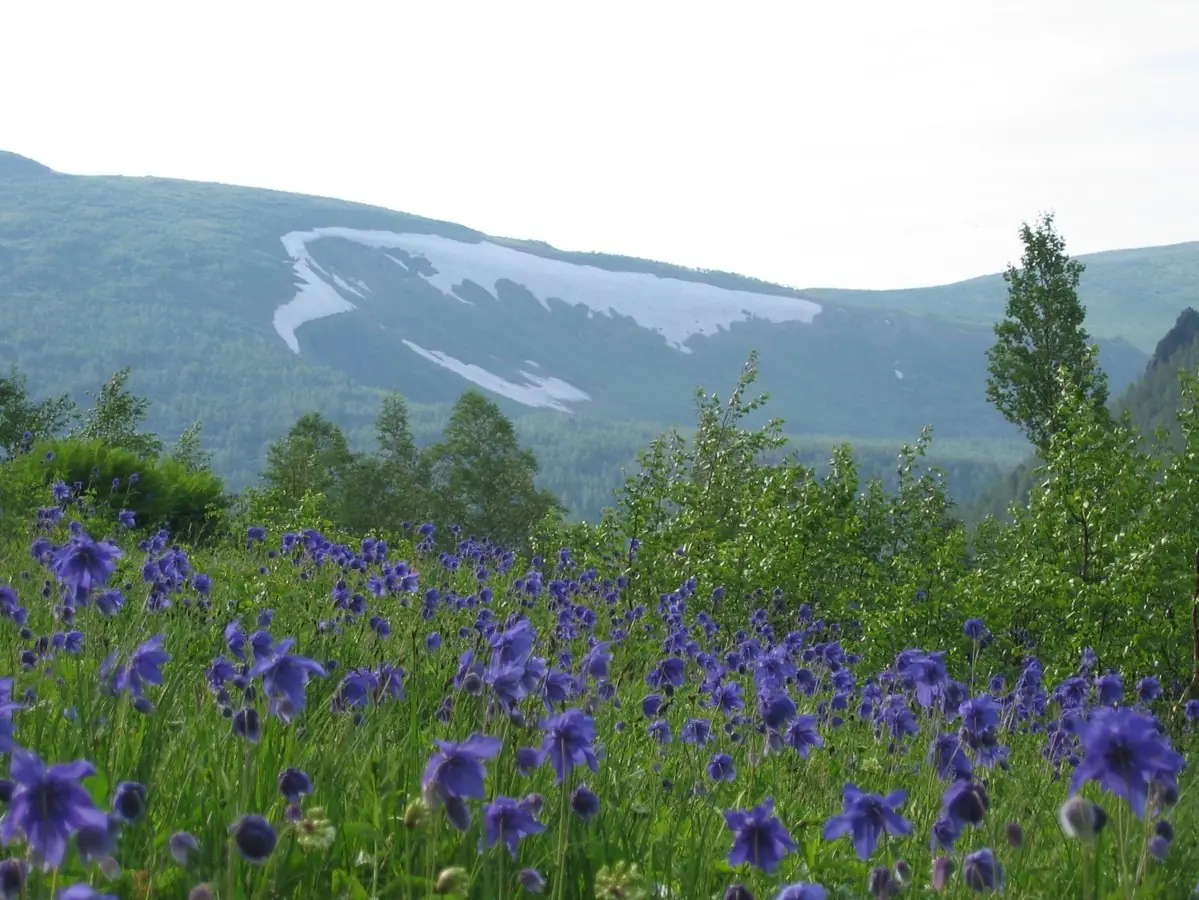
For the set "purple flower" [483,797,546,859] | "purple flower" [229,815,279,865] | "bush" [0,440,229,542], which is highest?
"purple flower" [229,815,279,865]

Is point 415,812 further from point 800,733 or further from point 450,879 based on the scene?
point 800,733

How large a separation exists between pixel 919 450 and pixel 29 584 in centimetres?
1348

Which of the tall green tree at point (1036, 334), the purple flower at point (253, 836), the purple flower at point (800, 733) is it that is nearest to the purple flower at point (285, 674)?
the purple flower at point (253, 836)

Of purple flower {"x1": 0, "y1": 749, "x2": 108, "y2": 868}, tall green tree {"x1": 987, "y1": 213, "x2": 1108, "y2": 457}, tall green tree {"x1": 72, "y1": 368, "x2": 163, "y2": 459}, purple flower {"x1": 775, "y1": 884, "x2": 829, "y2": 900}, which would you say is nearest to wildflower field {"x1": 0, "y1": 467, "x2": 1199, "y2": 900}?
purple flower {"x1": 0, "y1": 749, "x2": 108, "y2": 868}

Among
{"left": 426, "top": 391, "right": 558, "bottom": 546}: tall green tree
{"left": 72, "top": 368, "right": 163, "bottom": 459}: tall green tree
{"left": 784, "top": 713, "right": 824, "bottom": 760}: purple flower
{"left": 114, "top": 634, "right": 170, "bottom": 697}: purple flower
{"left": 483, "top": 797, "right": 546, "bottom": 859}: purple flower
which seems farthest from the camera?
{"left": 426, "top": 391, "right": 558, "bottom": 546}: tall green tree

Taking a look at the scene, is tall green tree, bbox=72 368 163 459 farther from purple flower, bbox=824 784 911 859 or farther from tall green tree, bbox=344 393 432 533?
purple flower, bbox=824 784 911 859

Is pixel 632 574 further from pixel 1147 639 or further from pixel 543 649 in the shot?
pixel 543 649

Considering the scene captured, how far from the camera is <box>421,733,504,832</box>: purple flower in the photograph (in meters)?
2.56

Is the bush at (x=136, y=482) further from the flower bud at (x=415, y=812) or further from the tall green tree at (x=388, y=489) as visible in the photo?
the tall green tree at (x=388, y=489)

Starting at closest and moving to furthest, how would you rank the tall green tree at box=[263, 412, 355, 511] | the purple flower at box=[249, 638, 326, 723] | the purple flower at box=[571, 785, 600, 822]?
the purple flower at box=[249, 638, 326, 723], the purple flower at box=[571, 785, 600, 822], the tall green tree at box=[263, 412, 355, 511]

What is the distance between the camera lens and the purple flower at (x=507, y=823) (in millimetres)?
2814

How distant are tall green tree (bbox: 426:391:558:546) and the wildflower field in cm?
5997

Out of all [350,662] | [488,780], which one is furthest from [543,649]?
[488,780]

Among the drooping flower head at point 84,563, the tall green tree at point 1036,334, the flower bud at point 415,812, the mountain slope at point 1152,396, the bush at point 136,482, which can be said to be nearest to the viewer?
the flower bud at point 415,812
